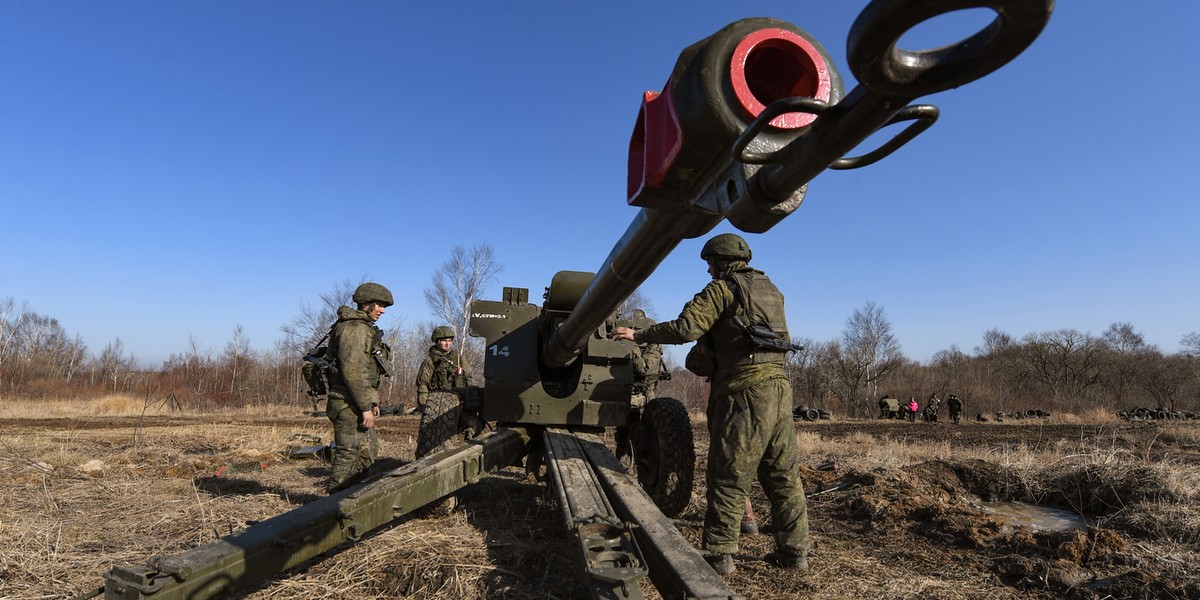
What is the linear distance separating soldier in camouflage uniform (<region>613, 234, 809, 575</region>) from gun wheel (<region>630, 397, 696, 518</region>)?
0.87m

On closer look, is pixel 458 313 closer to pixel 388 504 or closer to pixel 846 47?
pixel 388 504

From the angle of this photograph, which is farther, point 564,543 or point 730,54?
point 564,543

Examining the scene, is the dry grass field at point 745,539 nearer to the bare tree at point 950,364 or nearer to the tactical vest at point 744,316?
the tactical vest at point 744,316

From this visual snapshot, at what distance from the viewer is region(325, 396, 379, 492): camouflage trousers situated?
475 cm

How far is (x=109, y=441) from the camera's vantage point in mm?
8711

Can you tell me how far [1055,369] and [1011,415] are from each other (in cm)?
2180

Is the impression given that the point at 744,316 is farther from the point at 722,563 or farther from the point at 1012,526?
the point at 1012,526

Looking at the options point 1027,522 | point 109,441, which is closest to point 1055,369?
point 1027,522

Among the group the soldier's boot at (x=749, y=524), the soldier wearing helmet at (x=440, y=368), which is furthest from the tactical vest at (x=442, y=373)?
the soldier's boot at (x=749, y=524)

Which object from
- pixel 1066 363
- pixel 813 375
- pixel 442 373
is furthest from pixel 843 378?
pixel 442 373

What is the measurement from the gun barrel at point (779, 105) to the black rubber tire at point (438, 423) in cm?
432

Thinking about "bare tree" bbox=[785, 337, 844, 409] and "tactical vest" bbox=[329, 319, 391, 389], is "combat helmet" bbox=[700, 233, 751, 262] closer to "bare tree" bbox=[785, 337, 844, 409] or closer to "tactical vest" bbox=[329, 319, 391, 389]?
"tactical vest" bbox=[329, 319, 391, 389]

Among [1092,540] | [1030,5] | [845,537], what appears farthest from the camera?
[845,537]

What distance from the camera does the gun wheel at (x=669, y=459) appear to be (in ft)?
14.8
